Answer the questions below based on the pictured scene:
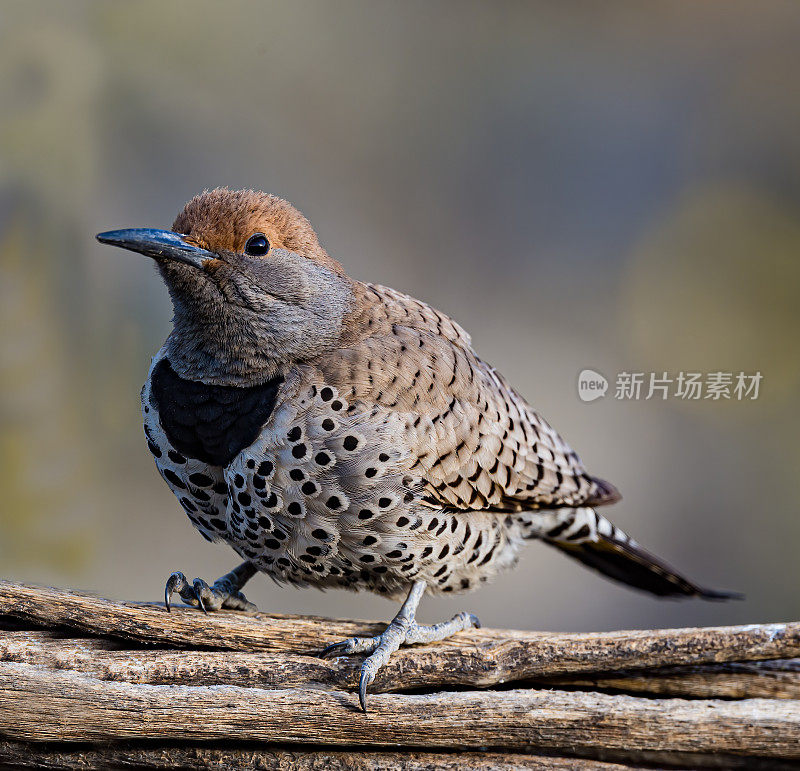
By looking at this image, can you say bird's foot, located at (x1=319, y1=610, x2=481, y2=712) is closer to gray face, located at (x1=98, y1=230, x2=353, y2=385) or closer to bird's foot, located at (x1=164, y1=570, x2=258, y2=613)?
bird's foot, located at (x1=164, y1=570, x2=258, y2=613)

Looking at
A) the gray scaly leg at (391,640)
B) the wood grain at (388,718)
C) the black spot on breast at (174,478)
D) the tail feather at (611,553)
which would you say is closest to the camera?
the wood grain at (388,718)

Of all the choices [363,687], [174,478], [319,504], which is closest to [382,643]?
[363,687]

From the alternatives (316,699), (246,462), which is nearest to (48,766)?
(316,699)

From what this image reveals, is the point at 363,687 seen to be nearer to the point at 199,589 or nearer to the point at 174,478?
the point at 199,589

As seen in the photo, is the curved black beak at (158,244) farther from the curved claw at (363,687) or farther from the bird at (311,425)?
the curved claw at (363,687)

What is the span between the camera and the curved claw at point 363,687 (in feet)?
8.64

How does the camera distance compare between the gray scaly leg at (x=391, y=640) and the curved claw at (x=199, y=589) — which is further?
the curved claw at (x=199, y=589)

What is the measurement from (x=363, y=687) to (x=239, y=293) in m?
1.24

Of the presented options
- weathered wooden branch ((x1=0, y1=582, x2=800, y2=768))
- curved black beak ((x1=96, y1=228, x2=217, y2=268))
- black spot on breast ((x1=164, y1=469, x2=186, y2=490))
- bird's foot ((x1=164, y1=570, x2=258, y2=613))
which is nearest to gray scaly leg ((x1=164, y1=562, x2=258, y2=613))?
bird's foot ((x1=164, y1=570, x2=258, y2=613))

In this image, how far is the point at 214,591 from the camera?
3.00m

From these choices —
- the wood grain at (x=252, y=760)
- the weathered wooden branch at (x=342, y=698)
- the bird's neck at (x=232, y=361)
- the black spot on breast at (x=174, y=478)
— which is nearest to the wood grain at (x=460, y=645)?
the weathered wooden branch at (x=342, y=698)

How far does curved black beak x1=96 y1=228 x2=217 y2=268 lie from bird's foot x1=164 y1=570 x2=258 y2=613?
102 centimetres

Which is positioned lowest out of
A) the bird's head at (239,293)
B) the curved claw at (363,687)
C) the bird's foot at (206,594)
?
the curved claw at (363,687)

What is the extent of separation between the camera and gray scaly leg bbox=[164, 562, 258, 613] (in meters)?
2.90
